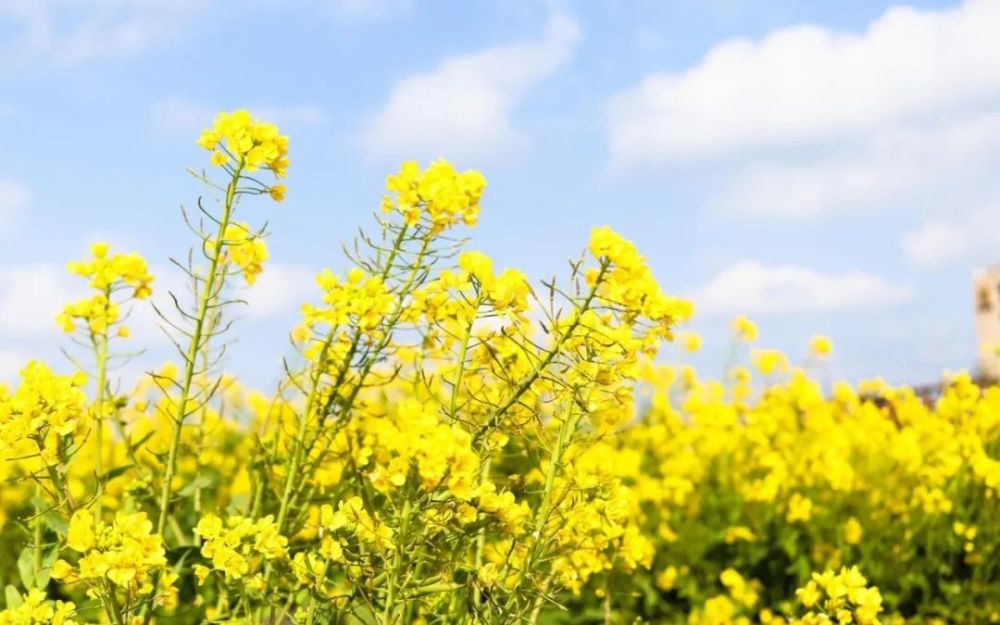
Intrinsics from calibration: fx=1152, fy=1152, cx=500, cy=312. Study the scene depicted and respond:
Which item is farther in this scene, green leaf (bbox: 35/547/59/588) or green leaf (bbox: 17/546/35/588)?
green leaf (bbox: 17/546/35/588)

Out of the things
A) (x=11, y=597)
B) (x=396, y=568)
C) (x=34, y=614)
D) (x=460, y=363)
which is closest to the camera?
(x=396, y=568)

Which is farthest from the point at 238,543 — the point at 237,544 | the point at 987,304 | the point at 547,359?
the point at 987,304

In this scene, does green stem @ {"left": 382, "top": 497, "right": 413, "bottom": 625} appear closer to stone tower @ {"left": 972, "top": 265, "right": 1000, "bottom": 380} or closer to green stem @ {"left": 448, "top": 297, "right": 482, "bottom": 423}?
green stem @ {"left": 448, "top": 297, "right": 482, "bottom": 423}

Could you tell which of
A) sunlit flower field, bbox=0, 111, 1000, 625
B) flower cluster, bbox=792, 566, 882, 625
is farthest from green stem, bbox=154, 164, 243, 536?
flower cluster, bbox=792, 566, 882, 625

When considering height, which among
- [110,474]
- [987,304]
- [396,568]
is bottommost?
[396,568]

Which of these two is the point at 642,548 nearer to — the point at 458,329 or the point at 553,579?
the point at 553,579

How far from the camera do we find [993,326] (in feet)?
86.3

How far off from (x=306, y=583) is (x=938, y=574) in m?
3.24

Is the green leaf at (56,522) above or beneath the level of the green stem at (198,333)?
beneath

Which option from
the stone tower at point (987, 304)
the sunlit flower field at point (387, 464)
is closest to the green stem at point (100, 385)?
the sunlit flower field at point (387, 464)

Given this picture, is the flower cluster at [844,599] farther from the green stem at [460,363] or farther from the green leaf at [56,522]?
the green leaf at [56,522]

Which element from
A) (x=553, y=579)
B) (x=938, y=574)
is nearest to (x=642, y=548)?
(x=553, y=579)

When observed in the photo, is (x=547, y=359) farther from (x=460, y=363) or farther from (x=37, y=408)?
(x=37, y=408)

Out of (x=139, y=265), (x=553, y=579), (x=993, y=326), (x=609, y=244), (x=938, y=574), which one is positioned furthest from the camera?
(x=993, y=326)
